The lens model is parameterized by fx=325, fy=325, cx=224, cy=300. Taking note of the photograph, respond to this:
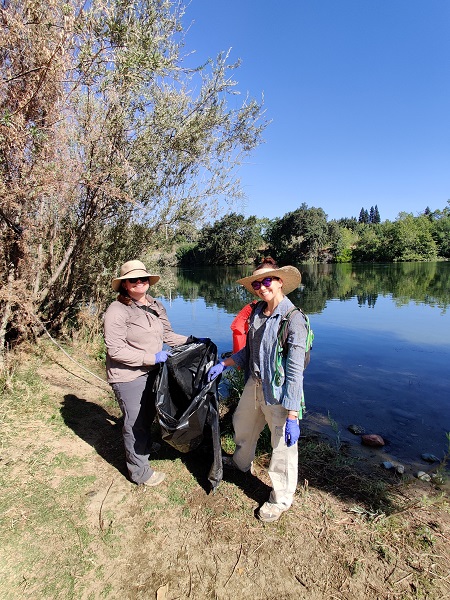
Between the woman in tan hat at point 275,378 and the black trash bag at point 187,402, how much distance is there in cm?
19

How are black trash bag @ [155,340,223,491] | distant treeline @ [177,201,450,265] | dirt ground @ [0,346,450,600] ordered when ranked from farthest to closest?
Answer: distant treeline @ [177,201,450,265] → black trash bag @ [155,340,223,491] → dirt ground @ [0,346,450,600]

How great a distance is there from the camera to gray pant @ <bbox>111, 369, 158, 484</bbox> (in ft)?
10.1

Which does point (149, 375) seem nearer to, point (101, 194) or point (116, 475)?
point (116, 475)

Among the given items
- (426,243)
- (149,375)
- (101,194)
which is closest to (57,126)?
(101,194)

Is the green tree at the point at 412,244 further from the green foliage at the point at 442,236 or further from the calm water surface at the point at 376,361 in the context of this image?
the calm water surface at the point at 376,361

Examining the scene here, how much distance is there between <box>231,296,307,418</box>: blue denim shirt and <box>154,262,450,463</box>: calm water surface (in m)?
3.38

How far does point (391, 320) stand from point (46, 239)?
14.4 m

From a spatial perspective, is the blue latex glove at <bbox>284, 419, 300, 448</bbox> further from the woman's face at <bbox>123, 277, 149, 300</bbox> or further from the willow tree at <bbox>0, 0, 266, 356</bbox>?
the willow tree at <bbox>0, 0, 266, 356</bbox>

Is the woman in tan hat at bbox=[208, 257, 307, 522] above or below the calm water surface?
above

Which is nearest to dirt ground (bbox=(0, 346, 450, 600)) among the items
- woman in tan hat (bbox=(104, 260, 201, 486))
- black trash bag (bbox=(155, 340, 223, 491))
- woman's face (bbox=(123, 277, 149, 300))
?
woman in tan hat (bbox=(104, 260, 201, 486))

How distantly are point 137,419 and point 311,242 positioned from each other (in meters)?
59.2

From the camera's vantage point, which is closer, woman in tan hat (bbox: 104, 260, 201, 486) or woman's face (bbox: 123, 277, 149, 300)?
woman in tan hat (bbox: 104, 260, 201, 486)

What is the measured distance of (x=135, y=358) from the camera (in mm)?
2961

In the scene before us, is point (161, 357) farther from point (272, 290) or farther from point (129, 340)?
point (272, 290)
